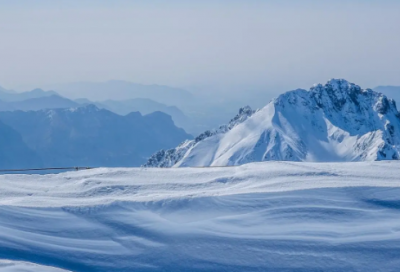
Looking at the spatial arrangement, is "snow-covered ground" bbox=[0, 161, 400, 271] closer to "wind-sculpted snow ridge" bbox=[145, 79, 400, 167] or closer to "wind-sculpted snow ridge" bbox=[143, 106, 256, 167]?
"wind-sculpted snow ridge" bbox=[145, 79, 400, 167]

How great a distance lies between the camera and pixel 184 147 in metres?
154

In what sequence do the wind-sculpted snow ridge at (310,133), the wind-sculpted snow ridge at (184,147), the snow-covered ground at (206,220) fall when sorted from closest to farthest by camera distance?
the snow-covered ground at (206,220) → the wind-sculpted snow ridge at (310,133) → the wind-sculpted snow ridge at (184,147)

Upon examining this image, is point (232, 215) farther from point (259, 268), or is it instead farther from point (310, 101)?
point (310, 101)

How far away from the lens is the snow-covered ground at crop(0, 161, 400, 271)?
484 cm

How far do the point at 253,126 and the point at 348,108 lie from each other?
117 ft

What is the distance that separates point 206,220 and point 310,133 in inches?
6075

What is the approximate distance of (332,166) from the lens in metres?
7.18

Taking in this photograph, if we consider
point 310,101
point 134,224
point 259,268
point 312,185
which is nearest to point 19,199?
point 134,224

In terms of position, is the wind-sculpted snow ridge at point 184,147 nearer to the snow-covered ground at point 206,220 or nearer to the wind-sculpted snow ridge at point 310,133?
the wind-sculpted snow ridge at point 310,133

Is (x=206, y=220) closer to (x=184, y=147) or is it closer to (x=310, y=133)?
(x=184, y=147)

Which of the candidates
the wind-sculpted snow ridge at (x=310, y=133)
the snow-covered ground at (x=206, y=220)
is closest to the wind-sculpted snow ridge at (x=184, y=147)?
the wind-sculpted snow ridge at (x=310, y=133)

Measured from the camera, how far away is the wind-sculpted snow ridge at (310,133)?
5394 inches

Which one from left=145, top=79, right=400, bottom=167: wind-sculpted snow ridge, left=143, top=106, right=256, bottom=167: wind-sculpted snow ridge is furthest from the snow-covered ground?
left=143, top=106, right=256, bottom=167: wind-sculpted snow ridge

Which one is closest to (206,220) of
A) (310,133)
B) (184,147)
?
(184,147)
